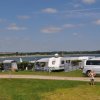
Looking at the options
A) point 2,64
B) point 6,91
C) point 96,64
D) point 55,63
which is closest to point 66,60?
point 55,63

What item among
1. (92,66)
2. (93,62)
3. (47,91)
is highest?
(93,62)

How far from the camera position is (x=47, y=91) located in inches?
952

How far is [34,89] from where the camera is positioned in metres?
25.2

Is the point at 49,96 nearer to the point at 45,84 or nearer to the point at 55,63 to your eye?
the point at 45,84

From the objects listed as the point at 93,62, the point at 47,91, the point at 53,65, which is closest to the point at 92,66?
the point at 93,62

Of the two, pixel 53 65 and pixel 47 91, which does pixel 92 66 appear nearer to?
pixel 47 91

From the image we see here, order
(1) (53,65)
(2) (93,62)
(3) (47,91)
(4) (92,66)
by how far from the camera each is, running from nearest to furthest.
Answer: (3) (47,91)
(4) (92,66)
(2) (93,62)
(1) (53,65)

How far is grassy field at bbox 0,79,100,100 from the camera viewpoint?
71.2ft

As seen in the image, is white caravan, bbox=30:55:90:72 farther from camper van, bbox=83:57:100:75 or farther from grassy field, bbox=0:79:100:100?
grassy field, bbox=0:79:100:100

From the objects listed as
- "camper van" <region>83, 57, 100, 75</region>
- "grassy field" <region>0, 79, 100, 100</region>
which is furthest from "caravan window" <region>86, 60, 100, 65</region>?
"grassy field" <region>0, 79, 100, 100</region>

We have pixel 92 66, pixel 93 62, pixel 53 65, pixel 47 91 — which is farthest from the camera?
pixel 53 65

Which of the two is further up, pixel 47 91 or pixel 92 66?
pixel 92 66

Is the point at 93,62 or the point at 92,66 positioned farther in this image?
the point at 93,62

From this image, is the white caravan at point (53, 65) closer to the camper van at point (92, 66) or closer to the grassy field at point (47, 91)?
the camper van at point (92, 66)
